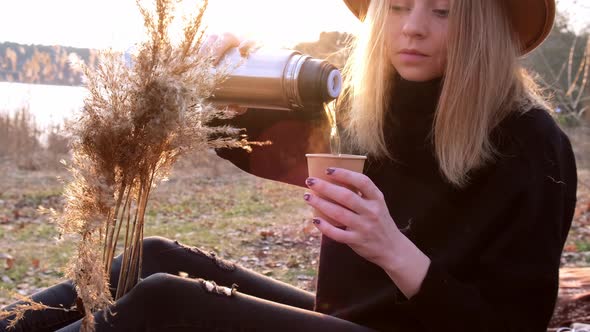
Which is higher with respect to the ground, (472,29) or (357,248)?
(472,29)

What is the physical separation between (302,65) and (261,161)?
685 mm

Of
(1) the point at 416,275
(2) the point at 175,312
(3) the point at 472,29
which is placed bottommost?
(2) the point at 175,312

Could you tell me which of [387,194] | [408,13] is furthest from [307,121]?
[408,13]

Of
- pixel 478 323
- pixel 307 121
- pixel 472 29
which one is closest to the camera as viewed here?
pixel 478 323

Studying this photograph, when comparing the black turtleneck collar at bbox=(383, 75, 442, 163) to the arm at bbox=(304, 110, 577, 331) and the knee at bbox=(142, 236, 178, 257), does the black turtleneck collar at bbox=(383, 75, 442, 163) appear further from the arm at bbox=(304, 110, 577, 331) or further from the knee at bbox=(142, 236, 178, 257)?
the knee at bbox=(142, 236, 178, 257)

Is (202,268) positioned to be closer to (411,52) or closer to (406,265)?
(406,265)

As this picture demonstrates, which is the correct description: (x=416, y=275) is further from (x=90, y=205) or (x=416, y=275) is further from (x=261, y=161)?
(x=261, y=161)

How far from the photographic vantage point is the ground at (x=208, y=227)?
4.43 m

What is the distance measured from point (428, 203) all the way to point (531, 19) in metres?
0.65

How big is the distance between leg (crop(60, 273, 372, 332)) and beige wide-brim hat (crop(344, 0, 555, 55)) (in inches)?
41.8

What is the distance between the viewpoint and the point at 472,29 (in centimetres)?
174

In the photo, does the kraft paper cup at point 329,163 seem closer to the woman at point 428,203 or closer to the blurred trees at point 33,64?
the woman at point 428,203

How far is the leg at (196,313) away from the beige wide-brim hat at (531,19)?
106 cm

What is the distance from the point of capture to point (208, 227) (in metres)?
5.88
